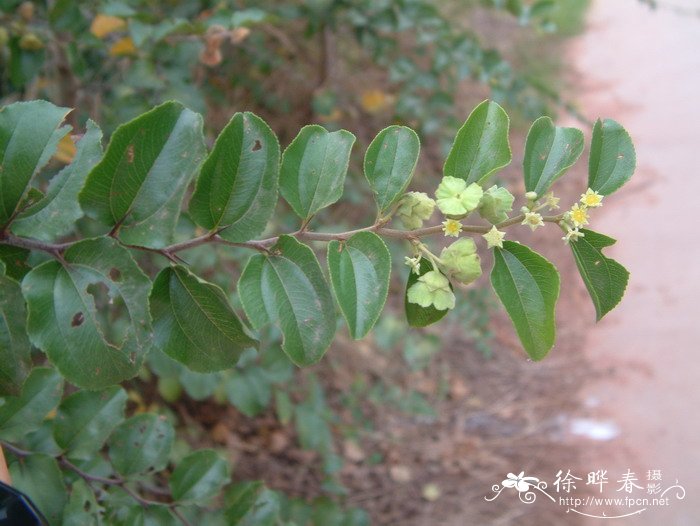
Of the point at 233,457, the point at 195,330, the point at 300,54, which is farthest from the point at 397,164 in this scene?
the point at 300,54

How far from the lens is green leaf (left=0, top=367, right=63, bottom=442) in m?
0.76

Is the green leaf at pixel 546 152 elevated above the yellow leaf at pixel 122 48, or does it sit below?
above

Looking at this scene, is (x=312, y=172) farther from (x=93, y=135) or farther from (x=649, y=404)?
(x=649, y=404)

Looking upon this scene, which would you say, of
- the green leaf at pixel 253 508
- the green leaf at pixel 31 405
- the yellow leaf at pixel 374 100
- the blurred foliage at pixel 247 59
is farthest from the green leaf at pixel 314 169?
the yellow leaf at pixel 374 100

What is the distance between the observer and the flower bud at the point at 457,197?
567mm

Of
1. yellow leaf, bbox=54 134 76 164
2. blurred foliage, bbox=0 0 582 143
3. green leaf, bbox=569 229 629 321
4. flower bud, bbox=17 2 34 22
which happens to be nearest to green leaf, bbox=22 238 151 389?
green leaf, bbox=569 229 629 321

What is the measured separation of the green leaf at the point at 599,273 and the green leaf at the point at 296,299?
0.22 m

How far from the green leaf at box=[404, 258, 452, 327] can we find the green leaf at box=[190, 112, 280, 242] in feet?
0.47

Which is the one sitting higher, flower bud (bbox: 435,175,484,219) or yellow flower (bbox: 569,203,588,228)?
flower bud (bbox: 435,175,484,219)

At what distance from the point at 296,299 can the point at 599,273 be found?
27 centimetres

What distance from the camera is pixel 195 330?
2.05ft

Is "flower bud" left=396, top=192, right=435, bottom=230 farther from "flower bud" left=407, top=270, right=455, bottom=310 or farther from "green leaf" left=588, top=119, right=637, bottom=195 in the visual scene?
"green leaf" left=588, top=119, right=637, bottom=195

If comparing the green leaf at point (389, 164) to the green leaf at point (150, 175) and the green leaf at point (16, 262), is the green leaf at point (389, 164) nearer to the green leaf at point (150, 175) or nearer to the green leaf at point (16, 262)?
the green leaf at point (150, 175)

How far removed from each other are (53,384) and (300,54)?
77.3 inches
